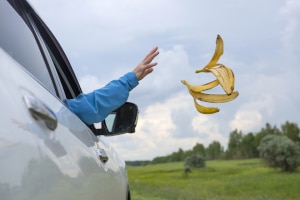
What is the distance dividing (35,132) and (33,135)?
0.03 m

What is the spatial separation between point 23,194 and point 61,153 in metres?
0.35

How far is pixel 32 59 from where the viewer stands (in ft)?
5.89

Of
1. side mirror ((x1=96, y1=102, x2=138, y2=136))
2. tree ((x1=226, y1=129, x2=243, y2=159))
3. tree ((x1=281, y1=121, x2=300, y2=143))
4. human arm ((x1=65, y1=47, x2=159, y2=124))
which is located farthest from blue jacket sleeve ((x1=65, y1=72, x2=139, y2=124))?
tree ((x1=226, y1=129, x2=243, y2=159))

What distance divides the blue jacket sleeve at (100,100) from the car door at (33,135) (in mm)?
160

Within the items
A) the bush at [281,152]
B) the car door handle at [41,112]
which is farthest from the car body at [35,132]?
the bush at [281,152]

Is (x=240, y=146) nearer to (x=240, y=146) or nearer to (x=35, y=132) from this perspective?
(x=240, y=146)

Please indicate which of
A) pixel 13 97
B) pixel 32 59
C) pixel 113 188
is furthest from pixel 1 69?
pixel 113 188

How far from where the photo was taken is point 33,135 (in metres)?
1.17

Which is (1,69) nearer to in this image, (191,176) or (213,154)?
(191,176)

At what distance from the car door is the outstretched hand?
460 millimetres

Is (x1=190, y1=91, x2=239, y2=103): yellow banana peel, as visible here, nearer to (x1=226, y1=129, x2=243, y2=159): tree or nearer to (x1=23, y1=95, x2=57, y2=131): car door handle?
(x1=23, y1=95, x2=57, y2=131): car door handle

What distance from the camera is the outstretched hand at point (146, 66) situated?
230 centimetres

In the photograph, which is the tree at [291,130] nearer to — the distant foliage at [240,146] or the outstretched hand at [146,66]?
the distant foliage at [240,146]

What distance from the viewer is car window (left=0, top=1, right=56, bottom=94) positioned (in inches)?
62.5
